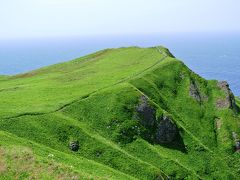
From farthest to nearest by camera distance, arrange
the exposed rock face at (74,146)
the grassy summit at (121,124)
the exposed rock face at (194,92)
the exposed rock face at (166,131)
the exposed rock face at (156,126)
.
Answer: the exposed rock face at (194,92), the exposed rock face at (166,131), the exposed rock face at (156,126), the exposed rock face at (74,146), the grassy summit at (121,124)

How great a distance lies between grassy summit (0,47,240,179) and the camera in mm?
47812

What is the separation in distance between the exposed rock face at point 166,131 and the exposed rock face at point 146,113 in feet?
5.69

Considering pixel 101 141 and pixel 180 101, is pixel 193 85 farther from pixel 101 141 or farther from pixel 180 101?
pixel 101 141

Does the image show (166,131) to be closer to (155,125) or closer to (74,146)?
(155,125)

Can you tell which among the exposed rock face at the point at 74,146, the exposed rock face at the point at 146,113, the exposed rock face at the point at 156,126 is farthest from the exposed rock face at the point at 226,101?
the exposed rock face at the point at 74,146

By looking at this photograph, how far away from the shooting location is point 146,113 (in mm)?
68562

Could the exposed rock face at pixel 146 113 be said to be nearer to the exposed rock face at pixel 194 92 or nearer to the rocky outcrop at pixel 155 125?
the rocky outcrop at pixel 155 125

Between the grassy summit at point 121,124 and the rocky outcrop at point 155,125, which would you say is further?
→ the rocky outcrop at point 155,125

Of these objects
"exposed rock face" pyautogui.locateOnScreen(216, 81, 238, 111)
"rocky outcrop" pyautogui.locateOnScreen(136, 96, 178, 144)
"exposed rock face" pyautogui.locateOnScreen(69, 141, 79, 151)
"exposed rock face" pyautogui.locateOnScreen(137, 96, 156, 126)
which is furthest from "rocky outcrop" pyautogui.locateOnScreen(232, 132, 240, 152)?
Answer: "exposed rock face" pyautogui.locateOnScreen(69, 141, 79, 151)

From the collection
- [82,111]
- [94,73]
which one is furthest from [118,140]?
[94,73]

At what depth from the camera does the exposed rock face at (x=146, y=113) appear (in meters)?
67.8

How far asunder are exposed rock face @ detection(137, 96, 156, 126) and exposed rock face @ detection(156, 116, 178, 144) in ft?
5.69

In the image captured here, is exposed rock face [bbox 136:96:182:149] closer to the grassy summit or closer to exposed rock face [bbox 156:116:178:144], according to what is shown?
exposed rock face [bbox 156:116:178:144]

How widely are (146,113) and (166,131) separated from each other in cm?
461
